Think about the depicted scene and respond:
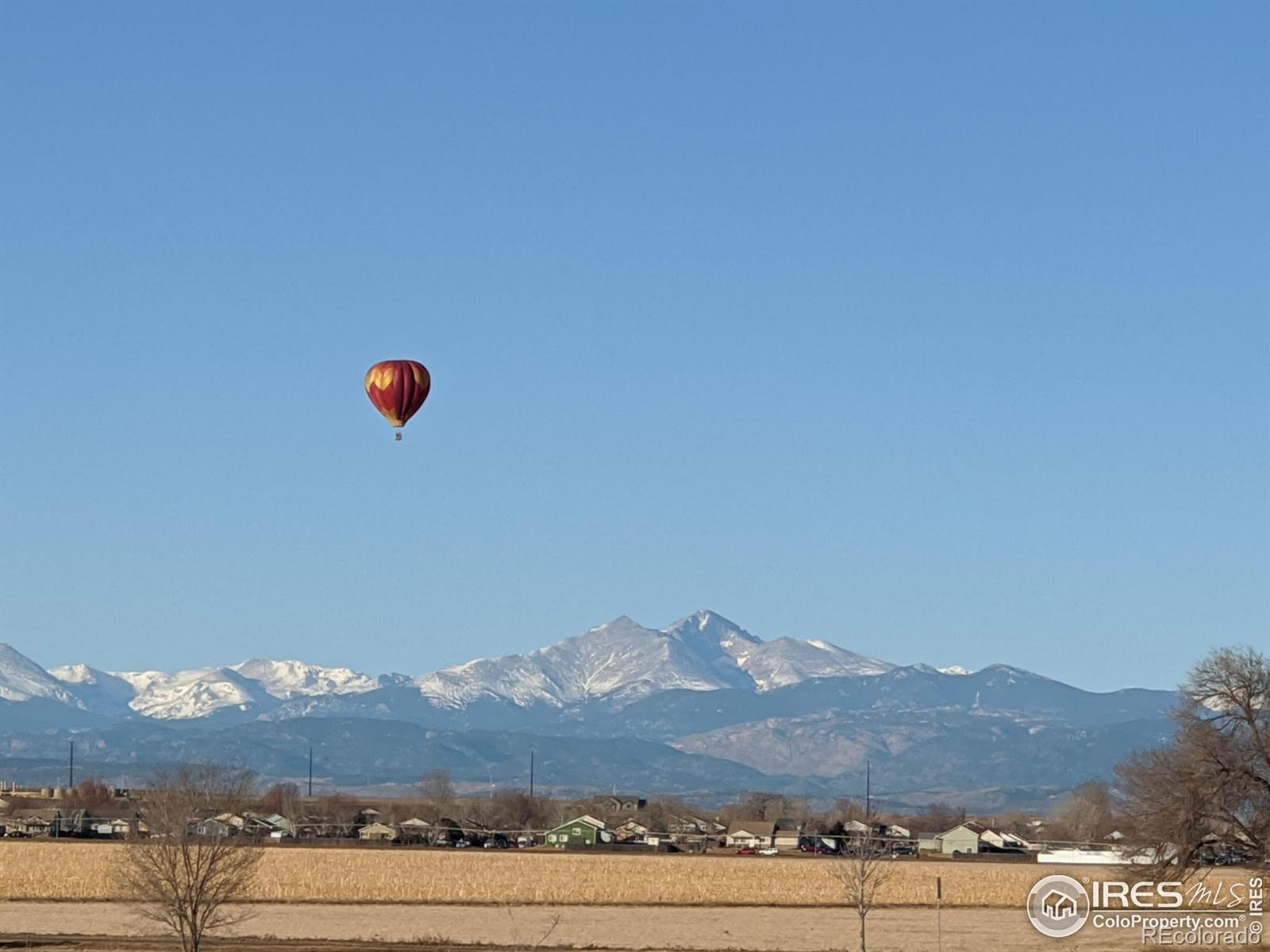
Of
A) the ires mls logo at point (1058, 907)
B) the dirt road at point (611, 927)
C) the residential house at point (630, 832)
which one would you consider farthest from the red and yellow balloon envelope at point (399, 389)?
the residential house at point (630, 832)

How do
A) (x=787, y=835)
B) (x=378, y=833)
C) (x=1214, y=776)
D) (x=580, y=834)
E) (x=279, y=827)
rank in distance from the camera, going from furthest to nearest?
(x=787, y=835) → (x=580, y=834) → (x=279, y=827) → (x=378, y=833) → (x=1214, y=776)

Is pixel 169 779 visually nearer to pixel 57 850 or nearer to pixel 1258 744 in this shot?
pixel 1258 744

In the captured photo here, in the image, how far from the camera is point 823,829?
187m

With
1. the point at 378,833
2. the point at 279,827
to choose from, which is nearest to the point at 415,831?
the point at 378,833

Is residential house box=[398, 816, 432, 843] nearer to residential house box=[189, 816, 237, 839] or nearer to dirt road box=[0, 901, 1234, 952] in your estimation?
dirt road box=[0, 901, 1234, 952]

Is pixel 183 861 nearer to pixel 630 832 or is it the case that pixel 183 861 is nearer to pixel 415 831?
pixel 415 831

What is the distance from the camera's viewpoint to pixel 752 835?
174 m

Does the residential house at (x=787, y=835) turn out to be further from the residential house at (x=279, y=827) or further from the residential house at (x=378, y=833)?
the residential house at (x=279, y=827)

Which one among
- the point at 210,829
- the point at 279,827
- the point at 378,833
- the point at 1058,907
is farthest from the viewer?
the point at 279,827

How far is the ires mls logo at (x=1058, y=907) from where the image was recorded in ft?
238

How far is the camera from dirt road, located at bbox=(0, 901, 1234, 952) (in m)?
67.7

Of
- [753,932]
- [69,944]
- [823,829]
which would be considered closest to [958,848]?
[823,829]
